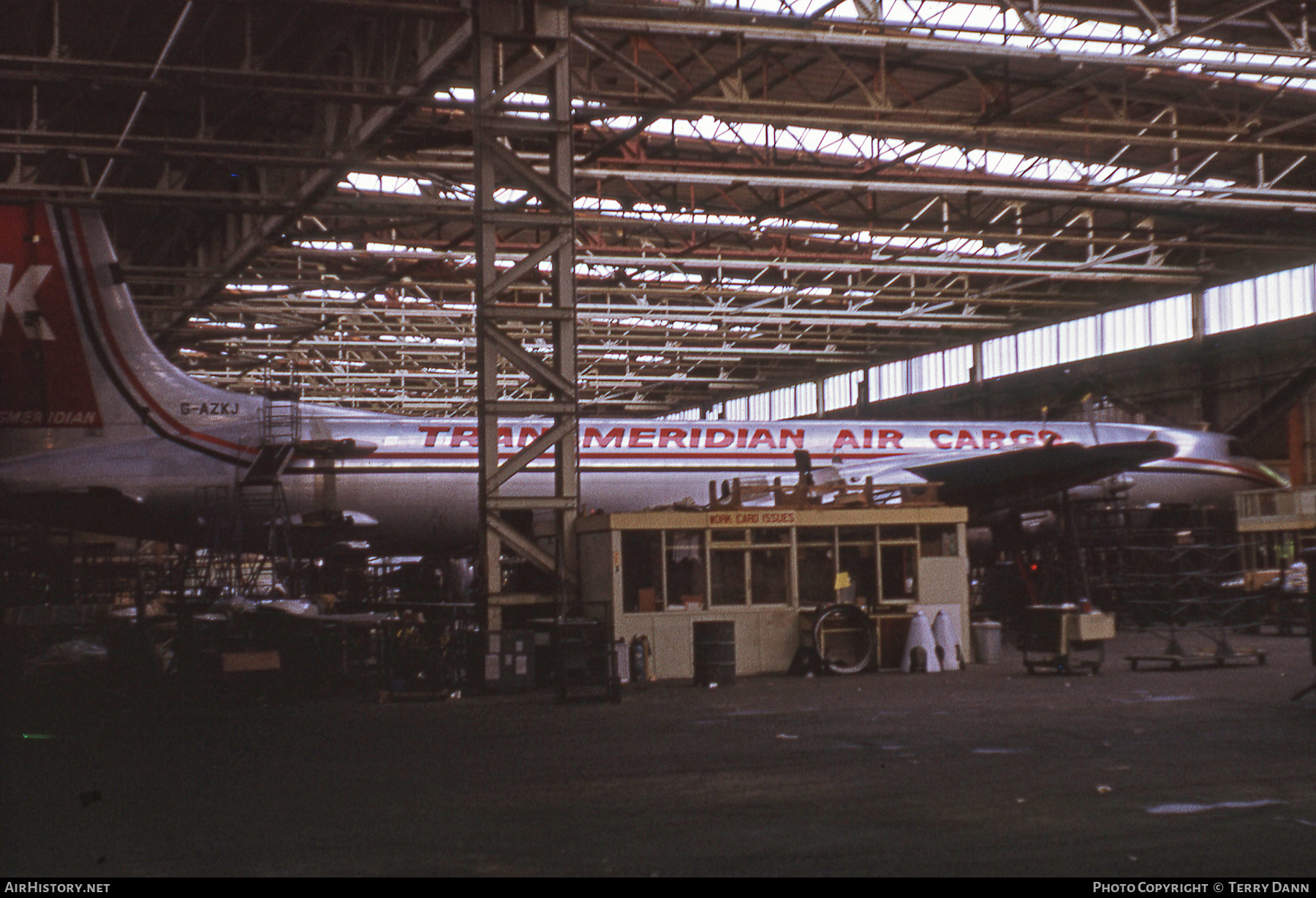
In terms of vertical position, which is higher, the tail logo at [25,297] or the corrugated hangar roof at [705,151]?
the corrugated hangar roof at [705,151]

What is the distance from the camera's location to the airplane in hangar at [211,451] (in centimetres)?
2045

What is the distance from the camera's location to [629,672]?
15656mm

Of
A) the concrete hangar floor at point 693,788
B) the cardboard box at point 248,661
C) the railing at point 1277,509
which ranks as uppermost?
the railing at point 1277,509

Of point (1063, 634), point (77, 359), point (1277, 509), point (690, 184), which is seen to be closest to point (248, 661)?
point (77, 359)

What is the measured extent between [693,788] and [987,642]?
37.8ft

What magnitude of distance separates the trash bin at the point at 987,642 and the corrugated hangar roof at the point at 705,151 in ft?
29.5

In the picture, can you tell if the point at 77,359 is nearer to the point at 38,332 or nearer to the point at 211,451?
the point at 38,332

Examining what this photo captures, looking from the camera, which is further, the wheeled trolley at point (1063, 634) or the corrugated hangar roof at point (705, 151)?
the corrugated hangar roof at point (705, 151)

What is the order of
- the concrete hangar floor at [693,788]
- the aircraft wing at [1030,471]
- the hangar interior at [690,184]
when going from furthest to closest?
the aircraft wing at [1030,471], the hangar interior at [690,184], the concrete hangar floor at [693,788]

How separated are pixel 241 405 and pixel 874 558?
12.5 metres

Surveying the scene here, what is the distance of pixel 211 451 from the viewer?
71.6 ft

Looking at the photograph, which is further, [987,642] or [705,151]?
[705,151]

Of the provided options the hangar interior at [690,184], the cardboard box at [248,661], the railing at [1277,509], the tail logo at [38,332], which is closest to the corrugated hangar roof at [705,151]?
the hangar interior at [690,184]

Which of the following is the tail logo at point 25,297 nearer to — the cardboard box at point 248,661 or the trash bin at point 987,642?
the cardboard box at point 248,661
